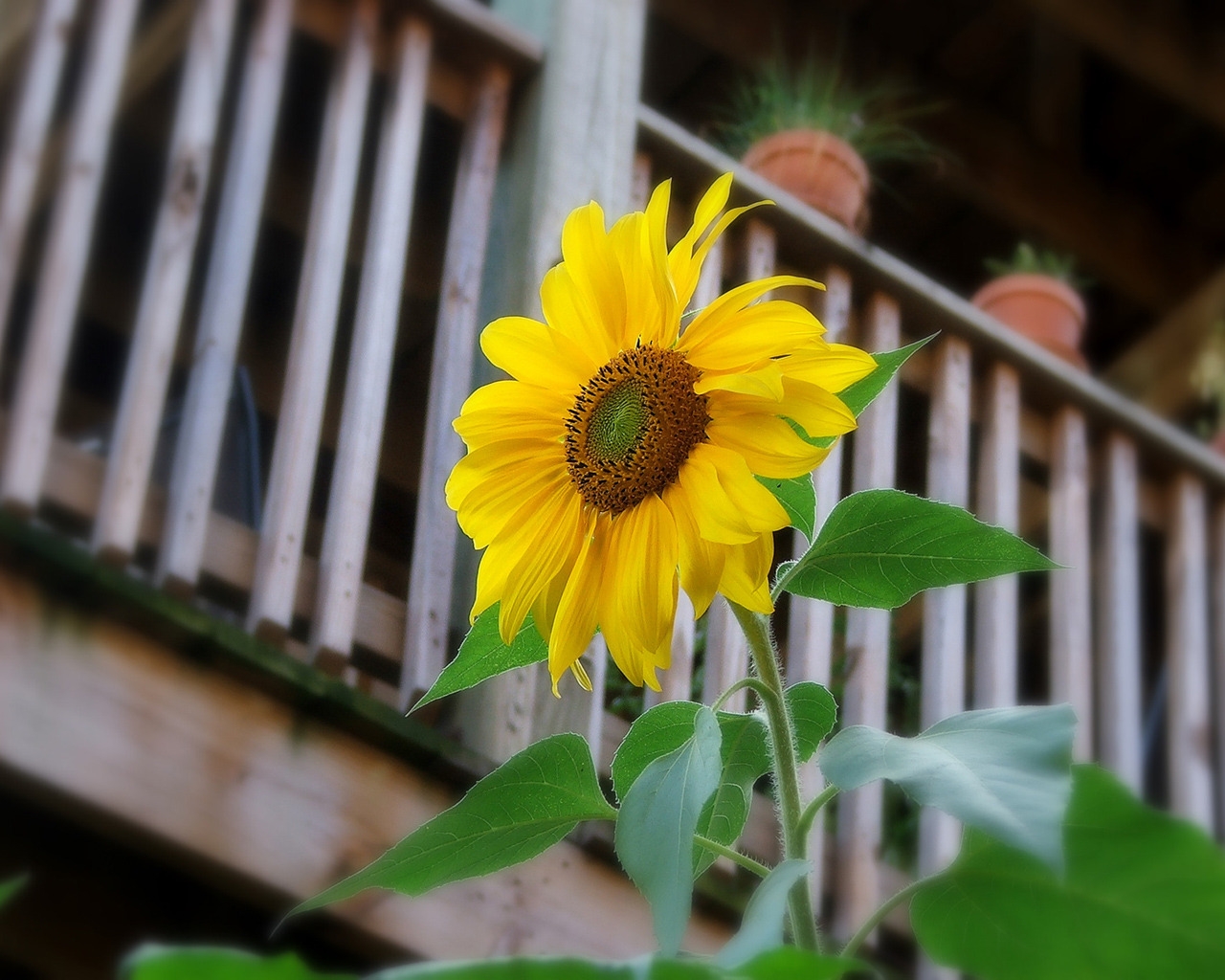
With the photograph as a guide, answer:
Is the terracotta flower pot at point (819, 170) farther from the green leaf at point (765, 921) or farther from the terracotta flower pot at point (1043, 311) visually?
the green leaf at point (765, 921)

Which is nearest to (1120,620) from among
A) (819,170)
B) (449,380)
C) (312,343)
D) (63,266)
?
(819,170)

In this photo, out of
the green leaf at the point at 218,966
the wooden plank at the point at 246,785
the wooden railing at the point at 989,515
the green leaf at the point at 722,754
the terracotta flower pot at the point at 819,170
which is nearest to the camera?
the green leaf at the point at 218,966

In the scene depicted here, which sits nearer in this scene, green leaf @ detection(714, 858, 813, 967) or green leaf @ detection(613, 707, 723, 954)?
green leaf @ detection(714, 858, 813, 967)

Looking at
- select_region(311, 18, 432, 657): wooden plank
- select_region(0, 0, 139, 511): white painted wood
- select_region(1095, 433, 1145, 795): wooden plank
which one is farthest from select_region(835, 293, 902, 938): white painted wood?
select_region(0, 0, 139, 511): white painted wood

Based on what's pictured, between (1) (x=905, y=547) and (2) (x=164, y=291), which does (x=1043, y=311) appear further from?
(1) (x=905, y=547)

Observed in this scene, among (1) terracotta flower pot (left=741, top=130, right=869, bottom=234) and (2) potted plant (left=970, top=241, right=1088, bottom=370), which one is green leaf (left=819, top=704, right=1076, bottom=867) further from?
(2) potted plant (left=970, top=241, right=1088, bottom=370)

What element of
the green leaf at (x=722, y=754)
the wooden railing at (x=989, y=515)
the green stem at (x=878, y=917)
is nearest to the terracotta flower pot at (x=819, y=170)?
the wooden railing at (x=989, y=515)
